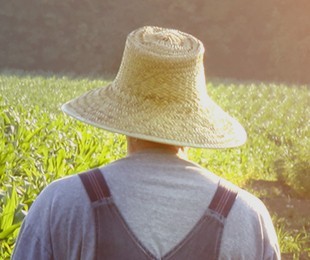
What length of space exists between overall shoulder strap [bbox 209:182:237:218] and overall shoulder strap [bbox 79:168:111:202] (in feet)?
0.84

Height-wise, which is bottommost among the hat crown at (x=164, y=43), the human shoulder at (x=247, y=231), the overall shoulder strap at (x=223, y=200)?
the human shoulder at (x=247, y=231)

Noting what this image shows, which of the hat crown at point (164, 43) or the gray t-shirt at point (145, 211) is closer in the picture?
the gray t-shirt at point (145, 211)

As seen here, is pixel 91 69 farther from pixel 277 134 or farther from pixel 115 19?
pixel 277 134

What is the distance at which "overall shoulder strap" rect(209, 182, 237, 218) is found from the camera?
2.45 m

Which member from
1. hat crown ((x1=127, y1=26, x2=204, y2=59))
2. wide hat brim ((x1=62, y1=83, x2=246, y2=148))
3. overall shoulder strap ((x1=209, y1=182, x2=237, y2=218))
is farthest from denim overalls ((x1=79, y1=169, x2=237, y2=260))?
hat crown ((x1=127, y1=26, x2=204, y2=59))

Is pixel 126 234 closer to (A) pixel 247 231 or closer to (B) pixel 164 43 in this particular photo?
(A) pixel 247 231

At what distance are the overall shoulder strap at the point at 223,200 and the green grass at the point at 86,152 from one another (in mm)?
2747

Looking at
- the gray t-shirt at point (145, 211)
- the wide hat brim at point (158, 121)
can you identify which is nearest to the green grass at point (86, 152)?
the wide hat brim at point (158, 121)

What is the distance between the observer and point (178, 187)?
246cm

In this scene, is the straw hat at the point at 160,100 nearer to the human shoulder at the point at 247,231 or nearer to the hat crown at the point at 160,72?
the hat crown at the point at 160,72

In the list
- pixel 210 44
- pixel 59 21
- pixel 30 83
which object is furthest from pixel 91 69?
pixel 30 83

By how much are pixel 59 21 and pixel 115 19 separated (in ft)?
9.84

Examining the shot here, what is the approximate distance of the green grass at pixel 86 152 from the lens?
6404 mm

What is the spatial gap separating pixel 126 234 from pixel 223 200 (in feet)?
0.82
